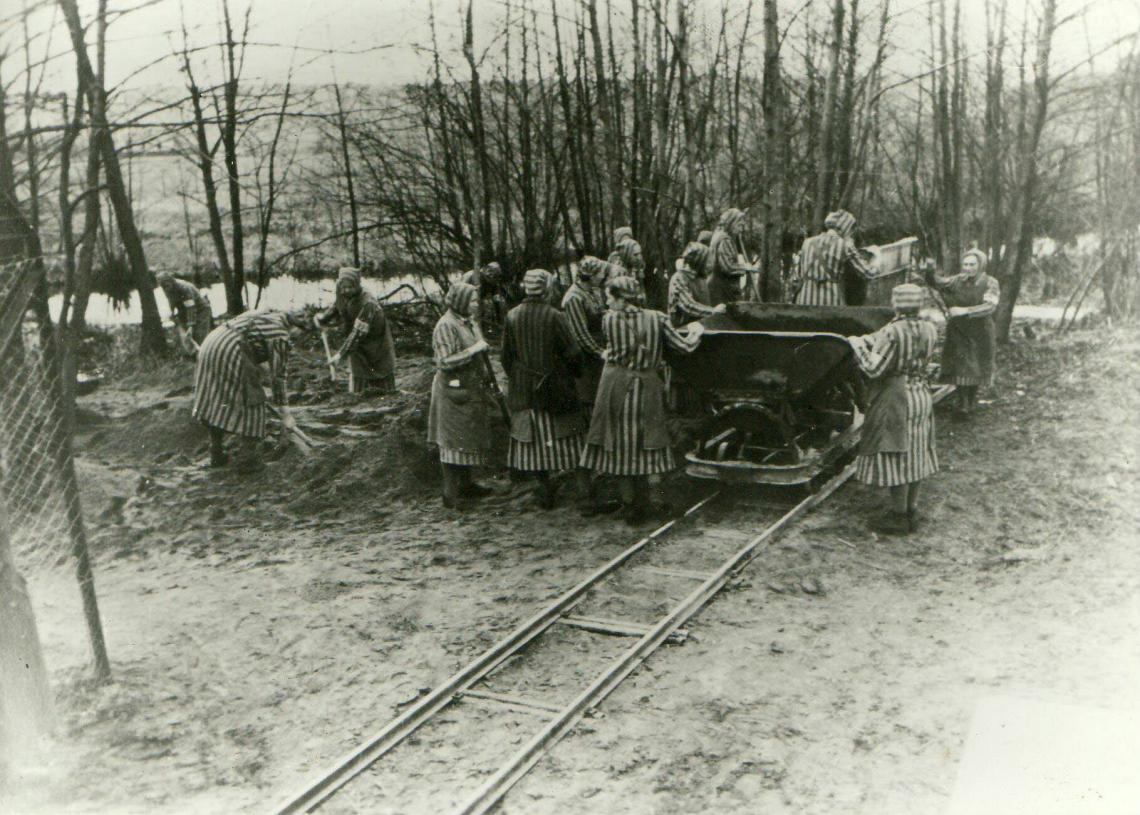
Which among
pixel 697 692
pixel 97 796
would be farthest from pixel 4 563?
pixel 697 692

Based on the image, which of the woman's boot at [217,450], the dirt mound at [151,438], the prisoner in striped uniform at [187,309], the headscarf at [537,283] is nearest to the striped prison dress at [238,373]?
the woman's boot at [217,450]

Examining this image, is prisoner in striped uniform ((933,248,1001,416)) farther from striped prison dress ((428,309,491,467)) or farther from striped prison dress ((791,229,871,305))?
striped prison dress ((428,309,491,467))

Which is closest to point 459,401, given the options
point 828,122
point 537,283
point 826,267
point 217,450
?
point 537,283

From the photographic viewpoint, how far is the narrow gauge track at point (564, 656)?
4.52m

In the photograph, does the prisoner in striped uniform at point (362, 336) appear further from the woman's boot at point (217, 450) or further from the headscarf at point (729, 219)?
the headscarf at point (729, 219)

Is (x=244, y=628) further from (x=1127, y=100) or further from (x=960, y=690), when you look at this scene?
(x=1127, y=100)

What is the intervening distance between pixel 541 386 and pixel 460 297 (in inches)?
36.7

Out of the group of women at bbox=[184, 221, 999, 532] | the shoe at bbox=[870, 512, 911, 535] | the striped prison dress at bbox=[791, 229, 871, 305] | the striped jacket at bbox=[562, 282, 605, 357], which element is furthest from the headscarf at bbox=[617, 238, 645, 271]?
the shoe at bbox=[870, 512, 911, 535]

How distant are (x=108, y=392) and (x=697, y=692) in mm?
8642

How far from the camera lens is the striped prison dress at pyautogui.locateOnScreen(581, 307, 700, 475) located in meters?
7.91

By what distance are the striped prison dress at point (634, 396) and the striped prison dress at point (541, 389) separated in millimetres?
444

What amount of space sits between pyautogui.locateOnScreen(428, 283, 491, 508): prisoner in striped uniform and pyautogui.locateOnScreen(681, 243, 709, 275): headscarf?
2445mm

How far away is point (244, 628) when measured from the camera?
20.8 ft

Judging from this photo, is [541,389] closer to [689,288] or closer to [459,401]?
[459,401]
